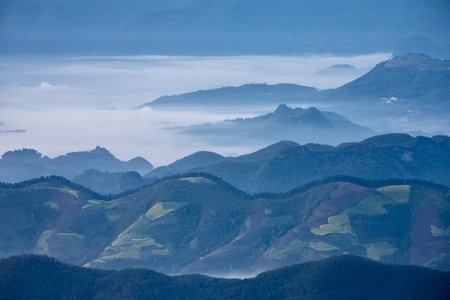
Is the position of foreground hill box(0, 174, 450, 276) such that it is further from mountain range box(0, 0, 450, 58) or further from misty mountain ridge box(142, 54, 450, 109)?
mountain range box(0, 0, 450, 58)

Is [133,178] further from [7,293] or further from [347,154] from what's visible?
[7,293]

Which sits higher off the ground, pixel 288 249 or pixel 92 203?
pixel 92 203

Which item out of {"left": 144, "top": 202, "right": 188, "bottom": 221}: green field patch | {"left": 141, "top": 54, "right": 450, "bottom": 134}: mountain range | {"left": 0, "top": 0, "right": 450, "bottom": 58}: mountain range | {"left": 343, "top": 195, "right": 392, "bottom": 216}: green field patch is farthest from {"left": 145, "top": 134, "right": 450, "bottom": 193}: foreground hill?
{"left": 0, "top": 0, "right": 450, "bottom": 58}: mountain range

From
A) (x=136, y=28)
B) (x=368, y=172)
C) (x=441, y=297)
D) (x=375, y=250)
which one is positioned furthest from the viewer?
(x=136, y=28)

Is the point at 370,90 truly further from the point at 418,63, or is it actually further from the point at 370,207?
the point at 370,207

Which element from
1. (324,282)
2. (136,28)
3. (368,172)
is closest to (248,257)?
(324,282)

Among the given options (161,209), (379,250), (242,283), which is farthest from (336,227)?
(242,283)
